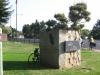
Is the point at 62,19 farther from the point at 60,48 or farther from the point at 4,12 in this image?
the point at 60,48

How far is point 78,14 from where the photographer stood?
5281cm

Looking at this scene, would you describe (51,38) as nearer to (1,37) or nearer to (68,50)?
(68,50)

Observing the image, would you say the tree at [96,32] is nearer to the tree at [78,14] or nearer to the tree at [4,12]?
the tree at [4,12]

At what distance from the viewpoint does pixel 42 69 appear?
18.1 metres

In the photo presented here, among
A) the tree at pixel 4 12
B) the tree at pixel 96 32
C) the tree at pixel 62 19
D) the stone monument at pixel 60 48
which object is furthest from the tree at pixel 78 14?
the tree at pixel 96 32

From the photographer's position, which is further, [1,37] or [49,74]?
[49,74]

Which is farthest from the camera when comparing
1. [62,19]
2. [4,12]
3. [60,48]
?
[4,12]

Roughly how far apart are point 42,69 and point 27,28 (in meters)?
108

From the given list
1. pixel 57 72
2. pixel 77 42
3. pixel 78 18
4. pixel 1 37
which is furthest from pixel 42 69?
pixel 78 18

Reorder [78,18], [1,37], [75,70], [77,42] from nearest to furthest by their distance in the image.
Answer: [1,37], [75,70], [77,42], [78,18]

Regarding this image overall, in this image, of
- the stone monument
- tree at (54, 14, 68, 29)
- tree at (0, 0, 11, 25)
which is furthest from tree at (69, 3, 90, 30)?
the stone monument

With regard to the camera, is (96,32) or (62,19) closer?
(62,19)

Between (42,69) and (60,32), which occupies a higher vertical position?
(60,32)

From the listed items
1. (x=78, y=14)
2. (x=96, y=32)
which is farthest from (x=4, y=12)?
(x=96, y=32)
